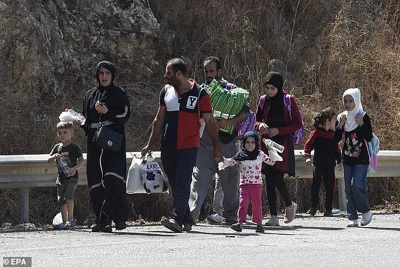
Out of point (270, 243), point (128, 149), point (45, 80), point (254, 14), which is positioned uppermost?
point (254, 14)

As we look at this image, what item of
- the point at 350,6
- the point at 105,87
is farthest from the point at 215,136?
the point at 350,6

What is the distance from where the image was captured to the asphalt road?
8.76 metres

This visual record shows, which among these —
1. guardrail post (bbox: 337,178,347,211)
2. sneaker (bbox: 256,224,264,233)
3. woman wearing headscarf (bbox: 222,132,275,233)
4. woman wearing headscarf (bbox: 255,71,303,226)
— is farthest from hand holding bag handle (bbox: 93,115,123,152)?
guardrail post (bbox: 337,178,347,211)

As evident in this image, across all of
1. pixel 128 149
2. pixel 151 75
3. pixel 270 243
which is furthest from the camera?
pixel 151 75

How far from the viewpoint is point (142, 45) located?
59.5 feet

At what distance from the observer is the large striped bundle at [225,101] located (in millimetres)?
12742

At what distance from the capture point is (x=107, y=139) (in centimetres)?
1143

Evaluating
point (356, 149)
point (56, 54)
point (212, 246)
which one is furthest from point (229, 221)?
point (56, 54)

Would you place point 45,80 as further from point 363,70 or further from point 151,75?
point 363,70

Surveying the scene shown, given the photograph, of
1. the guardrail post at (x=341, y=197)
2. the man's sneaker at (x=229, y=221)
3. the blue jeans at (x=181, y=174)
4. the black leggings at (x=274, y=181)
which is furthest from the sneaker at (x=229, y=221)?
the guardrail post at (x=341, y=197)

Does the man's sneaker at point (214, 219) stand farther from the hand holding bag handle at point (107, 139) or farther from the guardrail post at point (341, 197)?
the guardrail post at point (341, 197)

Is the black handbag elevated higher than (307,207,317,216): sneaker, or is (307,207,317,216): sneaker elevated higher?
the black handbag

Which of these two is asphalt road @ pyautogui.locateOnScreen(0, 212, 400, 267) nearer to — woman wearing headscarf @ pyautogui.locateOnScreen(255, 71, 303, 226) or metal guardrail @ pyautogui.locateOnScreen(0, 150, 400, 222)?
woman wearing headscarf @ pyautogui.locateOnScreen(255, 71, 303, 226)

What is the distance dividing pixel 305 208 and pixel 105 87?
18.1 ft
